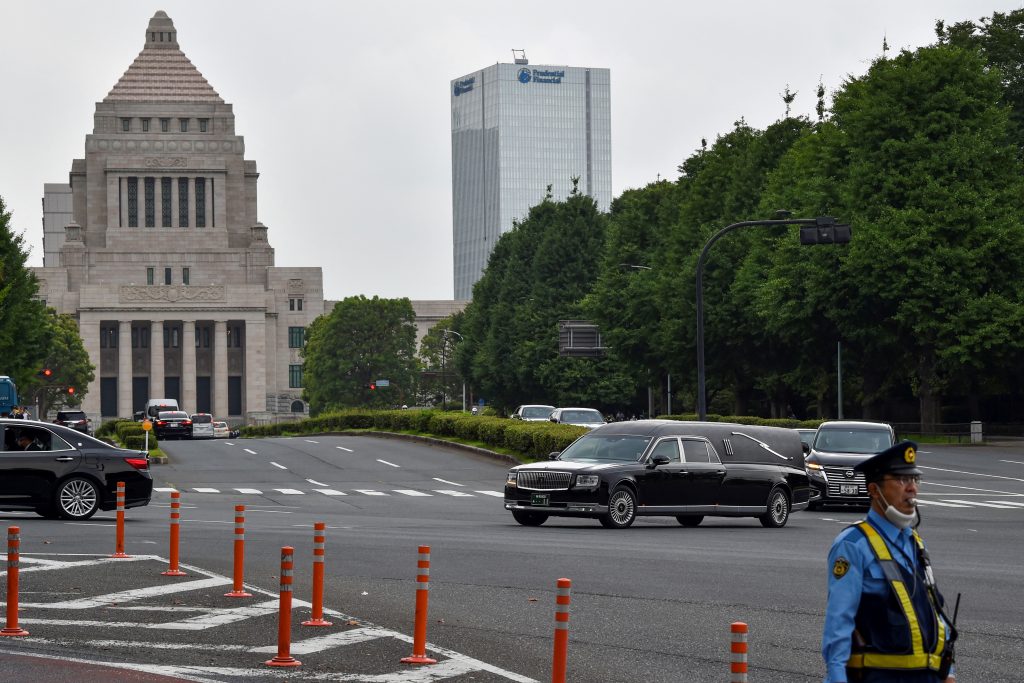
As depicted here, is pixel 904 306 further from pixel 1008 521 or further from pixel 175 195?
pixel 175 195

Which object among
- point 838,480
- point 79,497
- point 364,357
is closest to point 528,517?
point 79,497

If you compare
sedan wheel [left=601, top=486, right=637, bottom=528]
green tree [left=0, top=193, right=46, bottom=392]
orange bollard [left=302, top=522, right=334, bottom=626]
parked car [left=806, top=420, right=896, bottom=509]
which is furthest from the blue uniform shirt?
green tree [left=0, top=193, right=46, bottom=392]

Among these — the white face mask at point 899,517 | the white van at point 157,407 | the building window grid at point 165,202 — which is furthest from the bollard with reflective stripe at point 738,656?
the building window grid at point 165,202

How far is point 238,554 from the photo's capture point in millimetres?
14562

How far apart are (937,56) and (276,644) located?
51195mm

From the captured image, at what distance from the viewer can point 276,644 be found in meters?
12.5

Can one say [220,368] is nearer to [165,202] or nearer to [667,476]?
[165,202]

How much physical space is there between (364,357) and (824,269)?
238ft

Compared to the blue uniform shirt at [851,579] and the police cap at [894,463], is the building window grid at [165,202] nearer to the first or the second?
the police cap at [894,463]

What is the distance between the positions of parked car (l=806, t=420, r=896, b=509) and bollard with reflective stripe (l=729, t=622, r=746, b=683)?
23.2 m

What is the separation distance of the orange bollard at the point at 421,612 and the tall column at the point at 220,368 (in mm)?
137756

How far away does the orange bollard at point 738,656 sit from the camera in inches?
245

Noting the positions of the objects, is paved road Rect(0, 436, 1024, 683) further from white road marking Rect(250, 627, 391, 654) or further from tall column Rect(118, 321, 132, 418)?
tall column Rect(118, 321, 132, 418)

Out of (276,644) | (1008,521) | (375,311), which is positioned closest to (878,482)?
(276,644)
